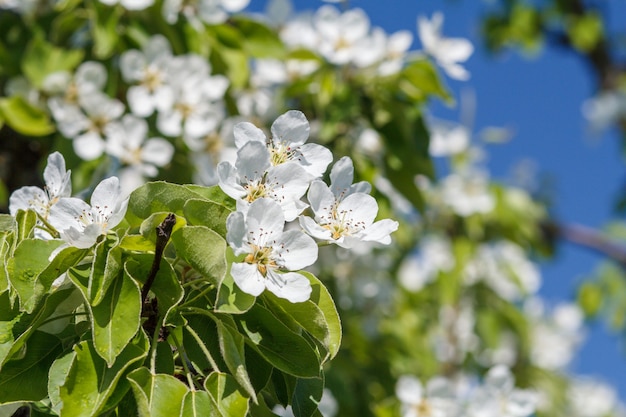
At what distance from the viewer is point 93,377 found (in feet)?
2.87

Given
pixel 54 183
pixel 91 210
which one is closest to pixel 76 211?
pixel 91 210

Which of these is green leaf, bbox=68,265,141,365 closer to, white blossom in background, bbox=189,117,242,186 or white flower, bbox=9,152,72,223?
white flower, bbox=9,152,72,223

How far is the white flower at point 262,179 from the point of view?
0.97 m

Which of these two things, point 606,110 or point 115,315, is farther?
point 606,110

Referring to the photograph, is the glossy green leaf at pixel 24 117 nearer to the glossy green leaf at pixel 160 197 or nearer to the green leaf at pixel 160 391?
the glossy green leaf at pixel 160 197

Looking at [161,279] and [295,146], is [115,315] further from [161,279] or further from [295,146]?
[295,146]

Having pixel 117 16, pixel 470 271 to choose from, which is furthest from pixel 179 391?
pixel 470 271

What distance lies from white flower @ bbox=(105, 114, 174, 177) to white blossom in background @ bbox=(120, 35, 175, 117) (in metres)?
0.04

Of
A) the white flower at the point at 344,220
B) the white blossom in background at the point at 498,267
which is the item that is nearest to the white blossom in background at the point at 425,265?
the white blossom in background at the point at 498,267

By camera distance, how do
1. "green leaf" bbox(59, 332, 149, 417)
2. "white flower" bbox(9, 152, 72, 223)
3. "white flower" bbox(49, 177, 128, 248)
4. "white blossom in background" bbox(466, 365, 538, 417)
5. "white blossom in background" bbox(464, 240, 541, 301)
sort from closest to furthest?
"green leaf" bbox(59, 332, 149, 417) → "white flower" bbox(49, 177, 128, 248) → "white flower" bbox(9, 152, 72, 223) → "white blossom in background" bbox(466, 365, 538, 417) → "white blossom in background" bbox(464, 240, 541, 301)

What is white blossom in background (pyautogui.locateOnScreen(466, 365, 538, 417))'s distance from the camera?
1648 mm

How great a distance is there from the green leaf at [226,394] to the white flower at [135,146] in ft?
3.60

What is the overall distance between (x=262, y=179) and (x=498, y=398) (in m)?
0.90

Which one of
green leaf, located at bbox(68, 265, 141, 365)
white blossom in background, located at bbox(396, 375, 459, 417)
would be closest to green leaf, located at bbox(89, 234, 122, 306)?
green leaf, located at bbox(68, 265, 141, 365)
